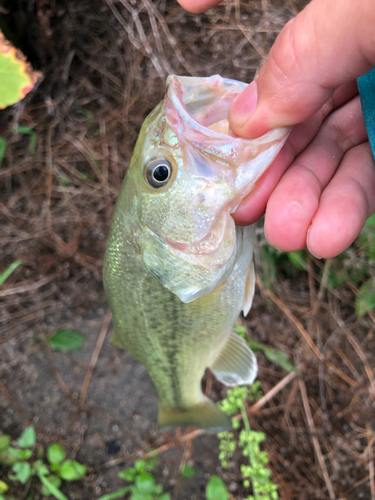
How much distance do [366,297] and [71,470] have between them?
2604 millimetres

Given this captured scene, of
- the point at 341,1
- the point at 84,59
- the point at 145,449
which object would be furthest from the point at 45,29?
the point at 145,449

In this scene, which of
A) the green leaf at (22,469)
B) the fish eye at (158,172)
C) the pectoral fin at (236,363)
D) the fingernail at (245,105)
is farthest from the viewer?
the green leaf at (22,469)

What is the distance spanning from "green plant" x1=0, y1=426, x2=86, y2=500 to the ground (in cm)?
14

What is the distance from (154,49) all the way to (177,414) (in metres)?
2.77

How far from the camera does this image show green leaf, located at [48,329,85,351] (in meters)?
2.86

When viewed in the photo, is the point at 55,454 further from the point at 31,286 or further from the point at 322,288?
the point at 322,288

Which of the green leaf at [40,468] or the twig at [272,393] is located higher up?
the green leaf at [40,468]

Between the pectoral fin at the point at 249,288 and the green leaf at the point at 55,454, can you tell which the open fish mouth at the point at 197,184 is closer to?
the pectoral fin at the point at 249,288

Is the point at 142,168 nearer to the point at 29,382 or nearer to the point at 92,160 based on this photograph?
the point at 92,160

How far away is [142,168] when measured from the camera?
1168 millimetres

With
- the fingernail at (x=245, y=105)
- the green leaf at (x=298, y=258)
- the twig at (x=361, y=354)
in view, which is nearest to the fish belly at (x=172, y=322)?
the fingernail at (x=245, y=105)

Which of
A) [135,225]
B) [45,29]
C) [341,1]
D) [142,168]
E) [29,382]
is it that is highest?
[45,29]

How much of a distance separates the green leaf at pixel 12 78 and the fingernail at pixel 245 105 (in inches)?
47.6

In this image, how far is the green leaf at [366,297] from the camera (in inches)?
93.5
